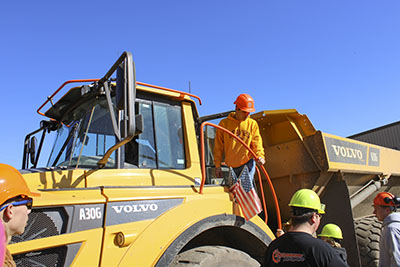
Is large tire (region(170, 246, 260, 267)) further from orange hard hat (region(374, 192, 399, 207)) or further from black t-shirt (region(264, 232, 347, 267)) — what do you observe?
orange hard hat (region(374, 192, 399, 207))

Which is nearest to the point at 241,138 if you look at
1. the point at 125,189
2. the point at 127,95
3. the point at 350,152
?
the point at 125,189

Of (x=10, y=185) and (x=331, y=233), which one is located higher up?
(x=10, y=185)

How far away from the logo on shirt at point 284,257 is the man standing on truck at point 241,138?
4.83 feet

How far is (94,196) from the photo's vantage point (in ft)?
8.45

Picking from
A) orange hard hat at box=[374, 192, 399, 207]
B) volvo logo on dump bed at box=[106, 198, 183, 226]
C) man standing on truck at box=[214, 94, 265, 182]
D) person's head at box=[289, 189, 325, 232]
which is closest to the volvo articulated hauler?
volvo logo on dump bed at box=[106, 198, 183, 226]

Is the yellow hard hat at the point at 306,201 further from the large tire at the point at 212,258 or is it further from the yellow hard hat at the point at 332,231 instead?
the yellow hard hat at the point at 332,231

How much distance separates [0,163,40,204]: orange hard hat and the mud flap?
4.32 m

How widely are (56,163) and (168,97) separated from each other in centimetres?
138

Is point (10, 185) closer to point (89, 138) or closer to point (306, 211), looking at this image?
point (89, 138)

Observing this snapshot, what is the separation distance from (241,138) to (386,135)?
1098 centimetres

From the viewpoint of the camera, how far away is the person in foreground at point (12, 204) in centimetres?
161

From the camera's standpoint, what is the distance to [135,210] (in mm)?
2686

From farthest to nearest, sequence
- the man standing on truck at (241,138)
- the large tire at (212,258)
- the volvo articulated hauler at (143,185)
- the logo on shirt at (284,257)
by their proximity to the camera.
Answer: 1. the man standing on truck at (241,138)
2. the large tire at (212,258)
3. the volvo articulated hauler at (143,185)
4. the logo on shirt at (284,257)

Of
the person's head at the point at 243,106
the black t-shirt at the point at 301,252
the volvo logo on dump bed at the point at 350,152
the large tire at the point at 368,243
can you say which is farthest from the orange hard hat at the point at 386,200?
the black t-shirt at the point at 301,252
